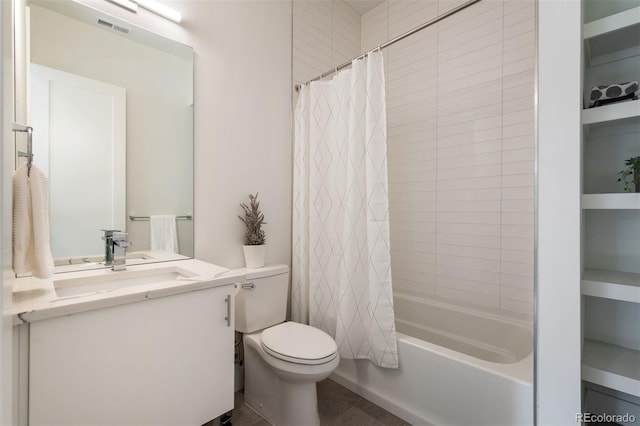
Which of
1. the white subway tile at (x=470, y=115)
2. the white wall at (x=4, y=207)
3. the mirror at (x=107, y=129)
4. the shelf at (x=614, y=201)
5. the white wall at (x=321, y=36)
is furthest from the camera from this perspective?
the white wall at (x=321, y=36)

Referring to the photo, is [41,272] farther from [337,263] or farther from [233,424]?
[337,263]

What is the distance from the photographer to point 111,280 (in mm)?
1344

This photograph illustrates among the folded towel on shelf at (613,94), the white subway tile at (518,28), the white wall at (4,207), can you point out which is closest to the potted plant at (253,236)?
the white wall at (4,207)

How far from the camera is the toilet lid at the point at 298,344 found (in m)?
1.45

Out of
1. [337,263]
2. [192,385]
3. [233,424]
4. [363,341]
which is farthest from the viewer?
[337,263]

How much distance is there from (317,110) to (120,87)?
3.65ft

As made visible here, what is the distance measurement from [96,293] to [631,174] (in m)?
2.22

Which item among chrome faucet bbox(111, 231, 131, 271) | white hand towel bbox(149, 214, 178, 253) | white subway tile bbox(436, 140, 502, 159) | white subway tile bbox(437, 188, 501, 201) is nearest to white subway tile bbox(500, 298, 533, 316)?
white subway tile bbox(437, 188, 501, 201)

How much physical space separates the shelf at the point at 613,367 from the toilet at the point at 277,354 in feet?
3.36

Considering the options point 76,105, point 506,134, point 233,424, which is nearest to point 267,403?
point 233,424

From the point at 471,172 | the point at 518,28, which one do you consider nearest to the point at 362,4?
the point at 518,28

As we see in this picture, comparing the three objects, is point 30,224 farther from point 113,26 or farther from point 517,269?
point 517,269

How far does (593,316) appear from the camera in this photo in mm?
1357

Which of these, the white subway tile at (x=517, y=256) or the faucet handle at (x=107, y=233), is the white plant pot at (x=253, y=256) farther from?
the white subway tile at (x=517, y=256)
